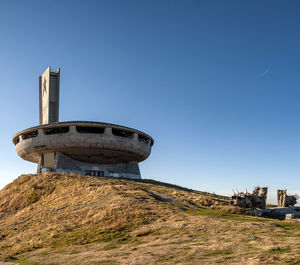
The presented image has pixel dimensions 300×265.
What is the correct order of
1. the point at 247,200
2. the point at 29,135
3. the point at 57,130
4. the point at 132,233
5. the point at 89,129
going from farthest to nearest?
the point at 29,135 → the point at 89,129 → the point at 57,130 → the point at 247,200 → the point at 132,233

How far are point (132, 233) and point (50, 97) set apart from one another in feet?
153

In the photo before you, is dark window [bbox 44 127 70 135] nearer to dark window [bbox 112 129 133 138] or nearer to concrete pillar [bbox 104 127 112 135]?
concrete pillar [bbox 104 127 112 135]

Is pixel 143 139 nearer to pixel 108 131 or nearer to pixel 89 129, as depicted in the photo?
pixel 108 131

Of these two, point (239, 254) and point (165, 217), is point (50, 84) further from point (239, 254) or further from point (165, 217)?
point (239, 254)

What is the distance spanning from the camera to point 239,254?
10766 mm

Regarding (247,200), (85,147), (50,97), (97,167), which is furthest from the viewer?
(50,97)

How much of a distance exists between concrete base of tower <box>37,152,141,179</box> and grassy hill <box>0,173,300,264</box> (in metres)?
16.2

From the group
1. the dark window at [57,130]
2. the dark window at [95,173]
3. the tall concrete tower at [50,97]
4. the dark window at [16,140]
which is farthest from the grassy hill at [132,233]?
the tall concrete tower at [50,97]

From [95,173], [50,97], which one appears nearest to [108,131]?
[95,173]

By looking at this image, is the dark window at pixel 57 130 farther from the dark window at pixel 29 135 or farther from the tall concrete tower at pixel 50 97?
the tall concrete tower at pixel 50 97

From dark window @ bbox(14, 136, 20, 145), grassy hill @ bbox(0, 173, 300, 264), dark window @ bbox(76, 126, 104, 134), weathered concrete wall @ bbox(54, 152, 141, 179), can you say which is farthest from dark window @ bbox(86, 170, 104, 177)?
grassy hill @ bbox(0, 173, 300, 264)

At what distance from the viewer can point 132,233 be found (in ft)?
52.2

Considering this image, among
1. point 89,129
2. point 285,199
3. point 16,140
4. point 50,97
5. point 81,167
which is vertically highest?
point 50,97

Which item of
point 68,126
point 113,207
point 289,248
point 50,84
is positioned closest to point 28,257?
point 113,207
